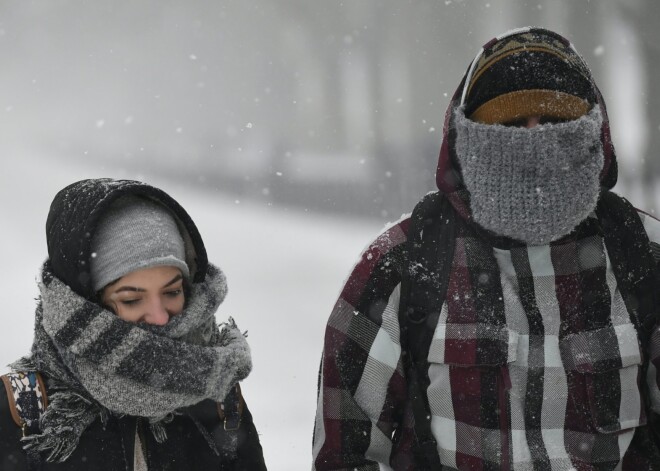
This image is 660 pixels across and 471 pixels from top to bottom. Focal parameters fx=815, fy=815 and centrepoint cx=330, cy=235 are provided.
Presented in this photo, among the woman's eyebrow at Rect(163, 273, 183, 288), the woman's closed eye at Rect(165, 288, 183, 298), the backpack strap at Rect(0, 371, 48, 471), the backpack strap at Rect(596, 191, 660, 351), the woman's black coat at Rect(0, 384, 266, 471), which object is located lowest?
the woman's black coat at Rect(0, 384, 266, 471)

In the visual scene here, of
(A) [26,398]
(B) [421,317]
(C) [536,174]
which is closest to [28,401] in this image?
(A) [26,398]

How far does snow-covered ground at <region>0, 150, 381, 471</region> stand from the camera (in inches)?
184

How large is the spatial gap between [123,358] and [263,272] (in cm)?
552

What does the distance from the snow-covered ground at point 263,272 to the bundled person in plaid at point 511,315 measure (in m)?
2.17

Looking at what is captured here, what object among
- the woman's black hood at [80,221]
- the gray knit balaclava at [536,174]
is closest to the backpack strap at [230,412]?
the woman's black hood at [80,221]

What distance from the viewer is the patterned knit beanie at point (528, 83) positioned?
5.91ft

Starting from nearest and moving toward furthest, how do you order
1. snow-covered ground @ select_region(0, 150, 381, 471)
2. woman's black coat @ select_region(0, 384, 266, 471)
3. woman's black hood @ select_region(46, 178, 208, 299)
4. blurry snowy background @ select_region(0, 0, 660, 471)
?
woman's black coat @ select_region(0, 384, 266, 471), woman's black hood @ select_region(46, 178, 208, 299), snow-covered ground @ select_region(0, 150, 381, 471), blurry snowy background @ select_region(0, 0, 660, 471)

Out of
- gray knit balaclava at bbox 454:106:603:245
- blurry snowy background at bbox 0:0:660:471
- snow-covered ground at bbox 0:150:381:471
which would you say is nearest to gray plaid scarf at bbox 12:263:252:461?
gray knit balaclava at bbox 454:106:603:245

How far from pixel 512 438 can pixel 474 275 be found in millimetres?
358

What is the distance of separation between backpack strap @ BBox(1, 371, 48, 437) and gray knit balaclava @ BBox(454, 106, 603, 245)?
1.05 m

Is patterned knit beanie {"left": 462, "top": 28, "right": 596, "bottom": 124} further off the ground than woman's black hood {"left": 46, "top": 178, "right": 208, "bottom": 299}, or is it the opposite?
patterned knit beanie {"left": 462, "top": 28, "right": 596, "bottom": 124}

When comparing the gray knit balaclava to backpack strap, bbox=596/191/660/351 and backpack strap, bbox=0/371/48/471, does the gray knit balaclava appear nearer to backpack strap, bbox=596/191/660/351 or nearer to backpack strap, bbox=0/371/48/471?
backpack strap, bbox=596/191/660/351

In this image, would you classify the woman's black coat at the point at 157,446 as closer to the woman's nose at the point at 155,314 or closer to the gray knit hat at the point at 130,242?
the woman's nose at the point at 155,314

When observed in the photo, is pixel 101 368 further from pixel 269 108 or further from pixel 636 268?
pixel 269 108
